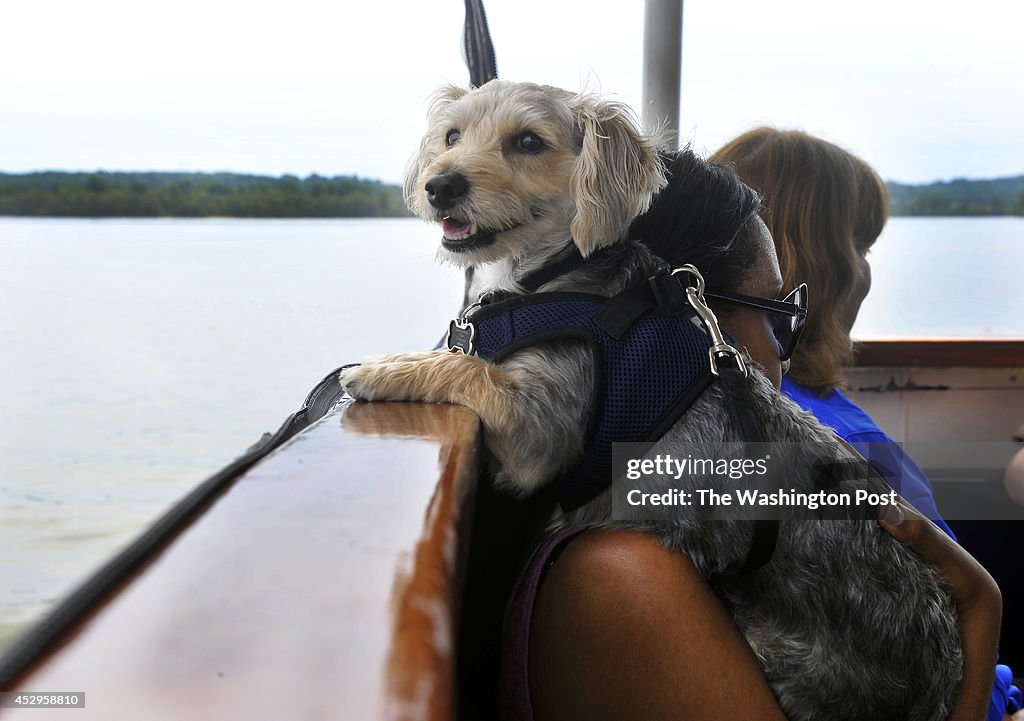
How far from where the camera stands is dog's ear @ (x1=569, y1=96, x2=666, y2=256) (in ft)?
3.72

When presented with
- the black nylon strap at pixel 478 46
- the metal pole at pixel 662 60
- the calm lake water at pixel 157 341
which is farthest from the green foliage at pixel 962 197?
the black nylon strap at pixel 478 46

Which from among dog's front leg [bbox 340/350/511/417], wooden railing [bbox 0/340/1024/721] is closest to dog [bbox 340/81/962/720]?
dog's front leg [bbox 340/350/511/417]

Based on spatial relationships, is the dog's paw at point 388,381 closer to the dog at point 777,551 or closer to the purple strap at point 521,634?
the dog at point 777,551

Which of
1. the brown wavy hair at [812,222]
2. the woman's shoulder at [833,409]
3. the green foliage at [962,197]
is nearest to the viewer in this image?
the woman's shoulder at [833,409]

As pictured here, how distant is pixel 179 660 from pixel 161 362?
55.5 inches

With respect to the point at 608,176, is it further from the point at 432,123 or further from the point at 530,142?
the point at 432,123

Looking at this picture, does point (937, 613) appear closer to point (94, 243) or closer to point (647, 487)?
point (647, 487)

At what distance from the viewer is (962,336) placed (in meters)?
2.79

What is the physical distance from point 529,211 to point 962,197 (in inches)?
93.1

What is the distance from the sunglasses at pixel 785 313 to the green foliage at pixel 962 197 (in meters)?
1.07

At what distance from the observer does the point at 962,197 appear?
285cm

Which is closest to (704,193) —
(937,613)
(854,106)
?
(937,613)

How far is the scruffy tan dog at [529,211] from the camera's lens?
36.4 inches

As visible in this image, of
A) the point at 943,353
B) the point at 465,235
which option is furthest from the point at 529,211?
the point at 943,353
